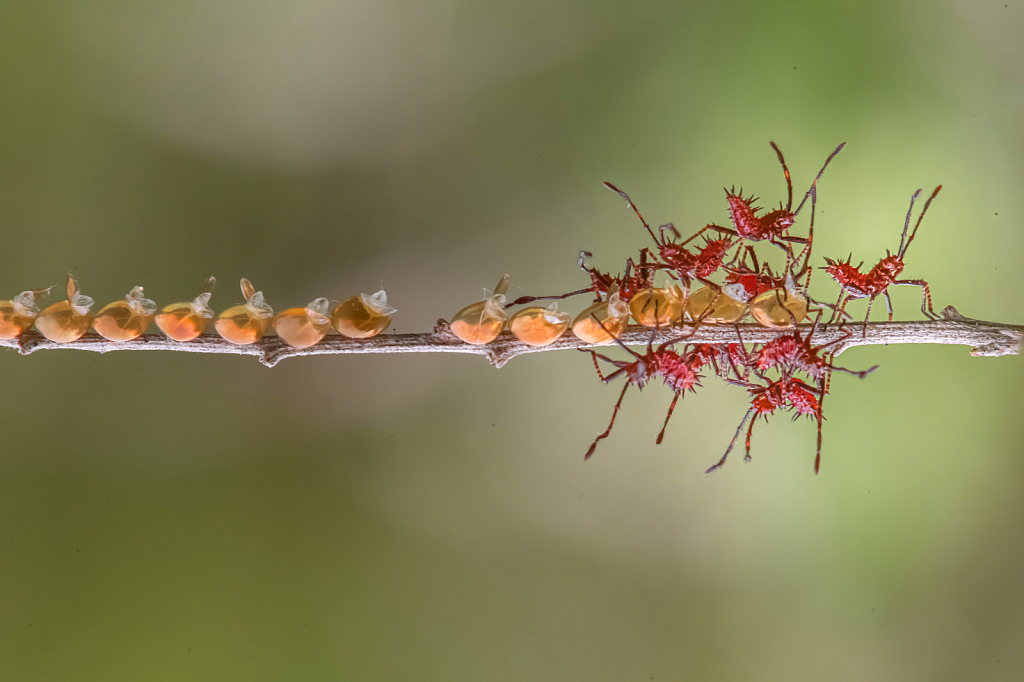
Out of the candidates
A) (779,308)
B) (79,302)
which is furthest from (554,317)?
(79,302)

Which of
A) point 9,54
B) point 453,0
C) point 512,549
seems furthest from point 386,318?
point 9,54

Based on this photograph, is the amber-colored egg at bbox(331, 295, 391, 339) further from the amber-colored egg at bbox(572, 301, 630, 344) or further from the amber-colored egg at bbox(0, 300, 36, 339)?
the amber-colored egg at bbox(0, 300, 36, 339)

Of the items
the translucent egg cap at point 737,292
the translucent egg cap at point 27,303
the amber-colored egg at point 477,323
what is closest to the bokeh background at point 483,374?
the translucent egg cap at point 27,303

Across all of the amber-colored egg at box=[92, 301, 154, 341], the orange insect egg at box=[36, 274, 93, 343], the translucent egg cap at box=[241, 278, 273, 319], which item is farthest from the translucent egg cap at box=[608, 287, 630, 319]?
the orange insect egg at box=[36, 274, 93, 343]

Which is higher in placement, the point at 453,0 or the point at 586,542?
the point at 453,0

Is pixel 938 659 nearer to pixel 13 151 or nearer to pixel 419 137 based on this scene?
pixel 419 137

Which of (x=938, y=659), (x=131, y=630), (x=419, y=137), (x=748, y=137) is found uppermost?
(x=419, y=137)
